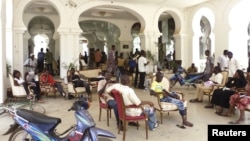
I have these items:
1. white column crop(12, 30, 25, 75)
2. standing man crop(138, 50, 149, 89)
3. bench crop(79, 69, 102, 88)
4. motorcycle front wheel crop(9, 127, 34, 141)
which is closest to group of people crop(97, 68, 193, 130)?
motorcycle front wheel crop(9, 127, 34, 141)

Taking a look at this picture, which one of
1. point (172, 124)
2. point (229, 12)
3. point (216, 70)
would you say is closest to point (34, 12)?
point (229, 12)

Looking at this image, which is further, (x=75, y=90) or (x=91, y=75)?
(x=91, y=75)

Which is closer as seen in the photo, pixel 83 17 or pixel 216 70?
pixel 216 70

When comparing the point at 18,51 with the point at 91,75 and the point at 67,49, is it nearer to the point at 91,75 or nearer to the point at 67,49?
the point at 67,49

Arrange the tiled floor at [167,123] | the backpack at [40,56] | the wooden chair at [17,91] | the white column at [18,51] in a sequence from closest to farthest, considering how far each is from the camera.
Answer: the tiled floor at [167,123], the wooden chair at [17,91], the white column at [18,51], the backpack at [40,56]

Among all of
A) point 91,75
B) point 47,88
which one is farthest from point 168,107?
point 91,75

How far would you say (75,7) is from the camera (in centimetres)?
1152

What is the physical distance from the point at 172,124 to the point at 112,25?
13.2 m

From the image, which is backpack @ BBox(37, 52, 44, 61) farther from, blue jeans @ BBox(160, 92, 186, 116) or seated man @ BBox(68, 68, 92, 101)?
blue jeans @ BBox(160, 92, 186, 116)

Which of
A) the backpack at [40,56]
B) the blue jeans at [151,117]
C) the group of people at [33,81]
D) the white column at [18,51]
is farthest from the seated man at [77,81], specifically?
the backpack at [40,56]

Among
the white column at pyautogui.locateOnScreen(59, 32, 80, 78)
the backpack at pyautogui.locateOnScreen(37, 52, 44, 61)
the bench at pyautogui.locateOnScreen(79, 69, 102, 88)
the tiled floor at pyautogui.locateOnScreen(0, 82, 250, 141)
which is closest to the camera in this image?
the tiled floor at pyautogui.locateOnScreen(0, 82, 250, 141)

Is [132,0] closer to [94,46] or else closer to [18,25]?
[18,25]

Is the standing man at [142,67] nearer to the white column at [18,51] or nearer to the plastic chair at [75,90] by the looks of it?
the plastic chair at [75,90]

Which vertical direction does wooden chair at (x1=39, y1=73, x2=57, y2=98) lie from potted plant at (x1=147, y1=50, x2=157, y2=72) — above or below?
below
